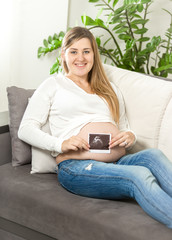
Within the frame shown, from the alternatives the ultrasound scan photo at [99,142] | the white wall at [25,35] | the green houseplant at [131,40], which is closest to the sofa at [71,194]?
the ultrasound scan photo at [99,142]

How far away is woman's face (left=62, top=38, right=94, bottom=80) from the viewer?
196cm

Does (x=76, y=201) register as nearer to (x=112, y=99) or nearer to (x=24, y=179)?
(x=24, y=179)

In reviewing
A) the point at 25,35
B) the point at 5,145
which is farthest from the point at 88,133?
the point at 25,35

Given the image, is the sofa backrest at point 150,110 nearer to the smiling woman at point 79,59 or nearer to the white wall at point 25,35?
the smiling woman at point 79,59

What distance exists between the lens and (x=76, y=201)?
5.24 ft

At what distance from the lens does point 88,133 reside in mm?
1774

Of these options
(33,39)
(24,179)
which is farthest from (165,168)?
(33,39)

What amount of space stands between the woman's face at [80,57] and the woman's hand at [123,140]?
0.40 metres

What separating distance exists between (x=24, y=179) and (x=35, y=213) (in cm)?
21

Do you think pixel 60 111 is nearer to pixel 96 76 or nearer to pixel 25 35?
pixel 96 76

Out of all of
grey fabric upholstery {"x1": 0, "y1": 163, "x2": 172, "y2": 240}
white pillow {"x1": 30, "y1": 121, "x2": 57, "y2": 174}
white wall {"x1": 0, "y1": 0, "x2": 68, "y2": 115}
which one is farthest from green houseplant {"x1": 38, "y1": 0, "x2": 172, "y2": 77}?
grey fabric upholstery {"x1": 0, "y1": 163, "x2": 172, "y2": 240}

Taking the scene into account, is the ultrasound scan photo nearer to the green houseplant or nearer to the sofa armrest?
the sofa armrest

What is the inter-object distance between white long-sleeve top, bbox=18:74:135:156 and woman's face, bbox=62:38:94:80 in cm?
9

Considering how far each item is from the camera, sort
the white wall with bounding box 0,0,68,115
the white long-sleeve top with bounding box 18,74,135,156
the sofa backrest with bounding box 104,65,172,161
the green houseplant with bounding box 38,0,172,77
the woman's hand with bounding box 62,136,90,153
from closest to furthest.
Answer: the woman's hand with bounding box 62,136,90,153 → the white long-sleeve top with bounding box 18,74,135,156 → the sofa backrest with bounding box 104,65,172,161 → the green houseplant with bounding box 38,0,172,77 → the white wall with bounding box 0,0,68,115
